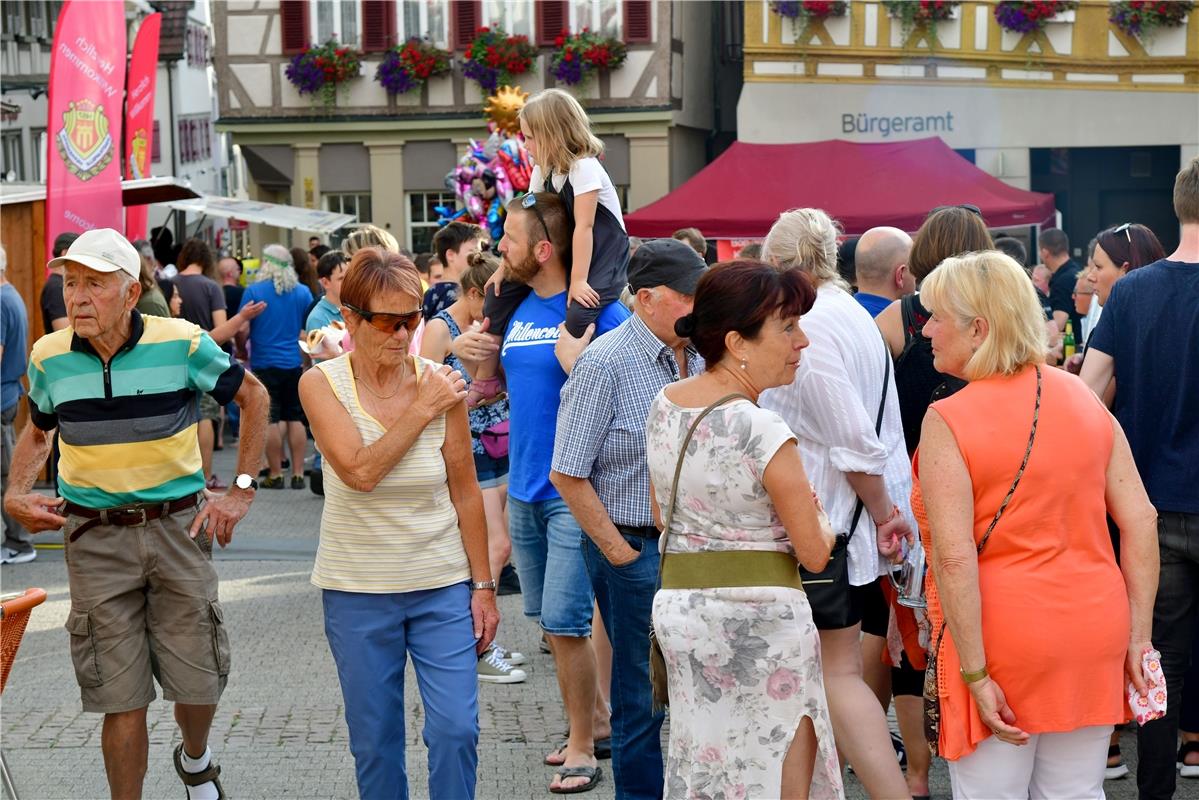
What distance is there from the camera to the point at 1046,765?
12.5 feet

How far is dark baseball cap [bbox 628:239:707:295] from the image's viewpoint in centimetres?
459

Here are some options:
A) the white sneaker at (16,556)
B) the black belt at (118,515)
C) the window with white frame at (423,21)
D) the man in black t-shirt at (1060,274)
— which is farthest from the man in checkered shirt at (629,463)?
the window with white frame at (423,21)

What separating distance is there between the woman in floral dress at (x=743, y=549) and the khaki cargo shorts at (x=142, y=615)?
181cm

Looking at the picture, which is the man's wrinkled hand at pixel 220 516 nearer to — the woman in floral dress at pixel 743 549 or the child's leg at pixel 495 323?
the child's leg at pixel 495 323

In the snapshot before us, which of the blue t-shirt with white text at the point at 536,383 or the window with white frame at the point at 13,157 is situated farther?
the window with white frame at the point at 13,157

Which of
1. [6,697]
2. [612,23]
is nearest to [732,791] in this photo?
[6,697]

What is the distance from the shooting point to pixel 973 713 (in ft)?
12.4

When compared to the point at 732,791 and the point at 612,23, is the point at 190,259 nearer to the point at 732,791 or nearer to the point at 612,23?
the point at 732,791

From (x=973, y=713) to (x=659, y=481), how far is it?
947mm

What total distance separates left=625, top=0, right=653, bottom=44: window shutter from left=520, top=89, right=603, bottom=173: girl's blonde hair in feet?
65.8

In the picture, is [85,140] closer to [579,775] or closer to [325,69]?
[579,775]

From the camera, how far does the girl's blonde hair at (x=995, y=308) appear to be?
12.5 ft

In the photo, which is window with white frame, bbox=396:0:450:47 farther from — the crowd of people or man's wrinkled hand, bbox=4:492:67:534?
man's wrinkled hand, bbox=4:492:67:534

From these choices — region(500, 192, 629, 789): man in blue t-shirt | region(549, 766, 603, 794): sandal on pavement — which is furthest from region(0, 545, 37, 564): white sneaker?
region(549, 766, 603, 794): sandal on pavement
